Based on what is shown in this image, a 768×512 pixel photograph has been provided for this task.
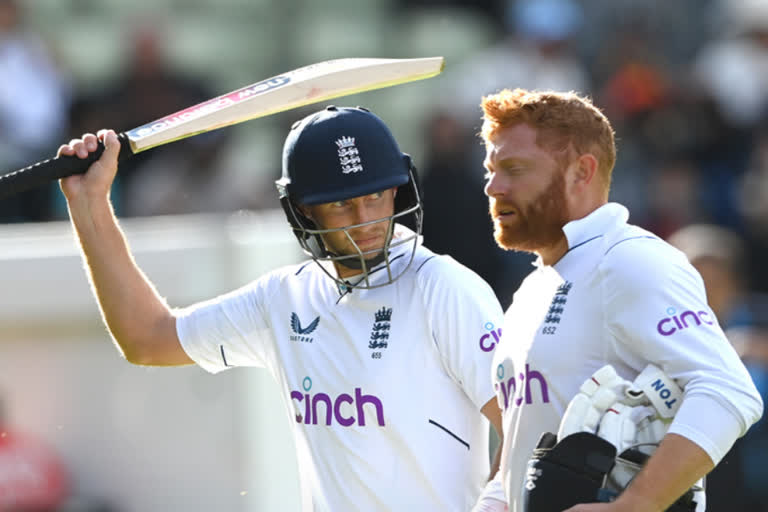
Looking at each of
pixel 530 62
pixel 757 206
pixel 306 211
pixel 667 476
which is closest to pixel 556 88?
pixel 530 62

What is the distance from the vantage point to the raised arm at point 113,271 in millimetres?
3721

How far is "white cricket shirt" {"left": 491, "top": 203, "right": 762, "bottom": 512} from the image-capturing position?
2.78 meters

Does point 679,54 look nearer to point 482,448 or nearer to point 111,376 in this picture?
point 111,376

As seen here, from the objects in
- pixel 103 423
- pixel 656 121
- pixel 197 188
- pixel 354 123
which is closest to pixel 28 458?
pixel 103 423

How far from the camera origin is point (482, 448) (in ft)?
11.6

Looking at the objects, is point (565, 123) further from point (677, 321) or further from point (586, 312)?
point (677, 321)

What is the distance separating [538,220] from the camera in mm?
3260

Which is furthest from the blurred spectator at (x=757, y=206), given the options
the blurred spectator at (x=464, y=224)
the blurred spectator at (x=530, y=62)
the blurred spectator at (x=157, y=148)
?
the blurred spectator at (x=157, y=148)

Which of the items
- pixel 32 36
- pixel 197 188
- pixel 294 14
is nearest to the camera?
pixel 197 188

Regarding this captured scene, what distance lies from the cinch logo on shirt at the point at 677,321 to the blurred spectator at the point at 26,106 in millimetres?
5361

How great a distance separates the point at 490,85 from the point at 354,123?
18.0ft

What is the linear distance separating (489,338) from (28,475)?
317 cm

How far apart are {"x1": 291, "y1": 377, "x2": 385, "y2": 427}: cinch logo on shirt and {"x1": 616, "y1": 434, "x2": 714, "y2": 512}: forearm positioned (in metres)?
0.90

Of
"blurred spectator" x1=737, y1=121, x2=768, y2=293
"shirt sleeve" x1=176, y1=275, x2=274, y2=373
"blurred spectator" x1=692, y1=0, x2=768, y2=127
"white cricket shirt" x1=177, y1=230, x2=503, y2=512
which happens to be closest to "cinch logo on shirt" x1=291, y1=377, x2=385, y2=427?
"white cricket shirt" x1=177, y1=230, x2=503, y2=512
